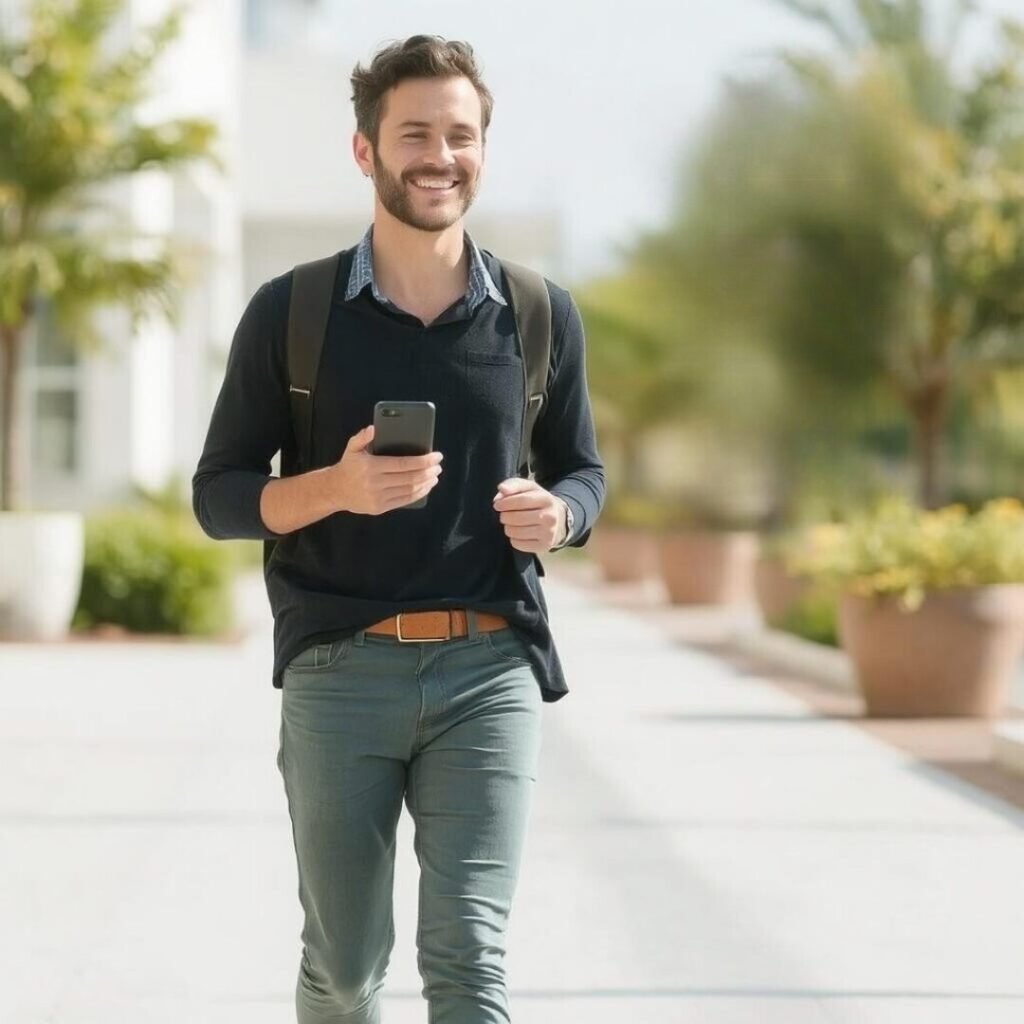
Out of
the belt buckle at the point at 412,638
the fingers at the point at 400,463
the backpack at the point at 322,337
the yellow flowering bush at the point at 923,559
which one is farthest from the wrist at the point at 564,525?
the yellow flowering bush at the point at 923,559

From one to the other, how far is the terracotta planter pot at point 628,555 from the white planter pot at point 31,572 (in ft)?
52.7

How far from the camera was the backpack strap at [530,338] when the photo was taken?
11.6 feet

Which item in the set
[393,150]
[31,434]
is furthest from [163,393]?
[393,150]

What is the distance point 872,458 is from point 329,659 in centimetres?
2554

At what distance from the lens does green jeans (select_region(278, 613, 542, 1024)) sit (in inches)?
132

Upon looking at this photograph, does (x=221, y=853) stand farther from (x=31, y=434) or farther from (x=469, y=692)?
(x=31, y=434)

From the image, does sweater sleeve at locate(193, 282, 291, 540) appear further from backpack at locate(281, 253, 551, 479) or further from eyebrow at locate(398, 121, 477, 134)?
eyebrow at locate(398, 121, 477, 134)

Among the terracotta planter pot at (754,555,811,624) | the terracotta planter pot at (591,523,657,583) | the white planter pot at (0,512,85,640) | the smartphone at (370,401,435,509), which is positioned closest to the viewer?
the smartphone at (370,401,435,509)

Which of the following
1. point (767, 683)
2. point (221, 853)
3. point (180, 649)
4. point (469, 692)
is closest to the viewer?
point (469, 692)

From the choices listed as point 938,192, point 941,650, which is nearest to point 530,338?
point 941,650

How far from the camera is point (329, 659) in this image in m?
3.43

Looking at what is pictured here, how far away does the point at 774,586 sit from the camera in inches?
809

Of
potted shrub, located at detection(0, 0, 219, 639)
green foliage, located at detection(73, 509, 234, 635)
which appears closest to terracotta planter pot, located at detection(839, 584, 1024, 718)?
green foliage, located at detection(73, 509, 234, 635)

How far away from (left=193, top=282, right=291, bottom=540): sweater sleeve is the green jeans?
26 cm
